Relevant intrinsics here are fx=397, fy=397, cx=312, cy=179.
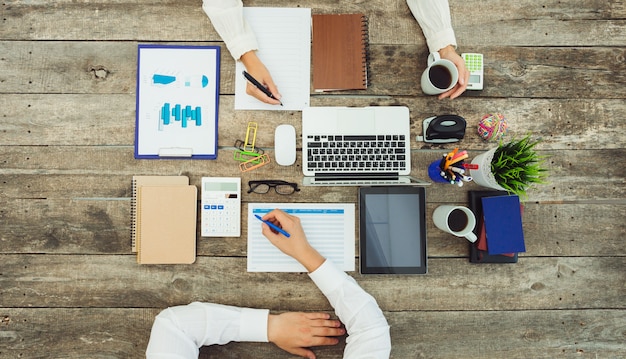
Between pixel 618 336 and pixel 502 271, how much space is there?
0.48 meters

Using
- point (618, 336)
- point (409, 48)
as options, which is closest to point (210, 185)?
point (409, 48)

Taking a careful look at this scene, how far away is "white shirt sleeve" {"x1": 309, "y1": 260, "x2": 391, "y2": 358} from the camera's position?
47.3 inches

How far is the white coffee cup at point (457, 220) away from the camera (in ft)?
4.13

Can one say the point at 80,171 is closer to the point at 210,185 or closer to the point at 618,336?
the point at 210,185

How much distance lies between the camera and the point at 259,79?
1.34 meters

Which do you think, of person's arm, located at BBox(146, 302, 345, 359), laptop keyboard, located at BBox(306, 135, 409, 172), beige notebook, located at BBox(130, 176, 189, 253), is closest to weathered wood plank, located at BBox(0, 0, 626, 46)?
laptop keyboard, located at BBox(306, 135, 409, 172)

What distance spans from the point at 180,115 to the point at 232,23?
356 mm

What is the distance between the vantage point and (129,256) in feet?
4.48

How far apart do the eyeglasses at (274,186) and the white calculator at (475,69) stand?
71 cm

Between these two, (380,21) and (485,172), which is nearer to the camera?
(485,172)

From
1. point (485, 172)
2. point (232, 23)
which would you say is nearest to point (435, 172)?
point (485, 172)

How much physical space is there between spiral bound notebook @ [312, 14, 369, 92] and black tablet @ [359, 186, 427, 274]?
1.26ft

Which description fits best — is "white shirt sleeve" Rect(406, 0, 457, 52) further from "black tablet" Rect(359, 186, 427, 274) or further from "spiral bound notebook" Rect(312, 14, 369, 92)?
"black tablet" Rect(359, 186, 427, 274)

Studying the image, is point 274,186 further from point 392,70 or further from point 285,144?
point 392,70
